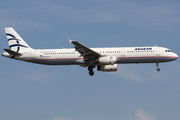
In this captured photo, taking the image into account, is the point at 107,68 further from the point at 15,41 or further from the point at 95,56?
the point at 15,41

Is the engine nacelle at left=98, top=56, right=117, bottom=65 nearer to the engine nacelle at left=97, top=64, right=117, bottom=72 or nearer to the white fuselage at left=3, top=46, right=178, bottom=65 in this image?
the white fuselage at left=3, top=46, right=178, bottom=65

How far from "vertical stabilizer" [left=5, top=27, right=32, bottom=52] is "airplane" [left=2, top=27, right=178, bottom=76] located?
0.82 metres

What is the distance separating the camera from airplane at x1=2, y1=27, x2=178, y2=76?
4941 centimetres

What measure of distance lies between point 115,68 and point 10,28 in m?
20.5

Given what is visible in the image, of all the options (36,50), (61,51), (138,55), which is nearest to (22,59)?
(36,50)

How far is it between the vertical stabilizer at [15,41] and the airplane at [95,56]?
2.69 feet

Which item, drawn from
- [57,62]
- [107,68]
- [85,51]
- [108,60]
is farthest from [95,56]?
[57,62]

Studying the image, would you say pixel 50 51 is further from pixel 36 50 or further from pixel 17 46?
pixel 17 46

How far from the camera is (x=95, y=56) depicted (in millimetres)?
50125

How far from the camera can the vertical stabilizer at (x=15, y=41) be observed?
5506 cm

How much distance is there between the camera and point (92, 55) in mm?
49906

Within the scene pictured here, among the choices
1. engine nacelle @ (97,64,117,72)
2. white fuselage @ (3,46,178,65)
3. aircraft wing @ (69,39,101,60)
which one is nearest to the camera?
aircraft wing @ (69,39,101,60)

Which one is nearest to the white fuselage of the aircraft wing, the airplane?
the airplane

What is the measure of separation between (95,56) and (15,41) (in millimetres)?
15597
